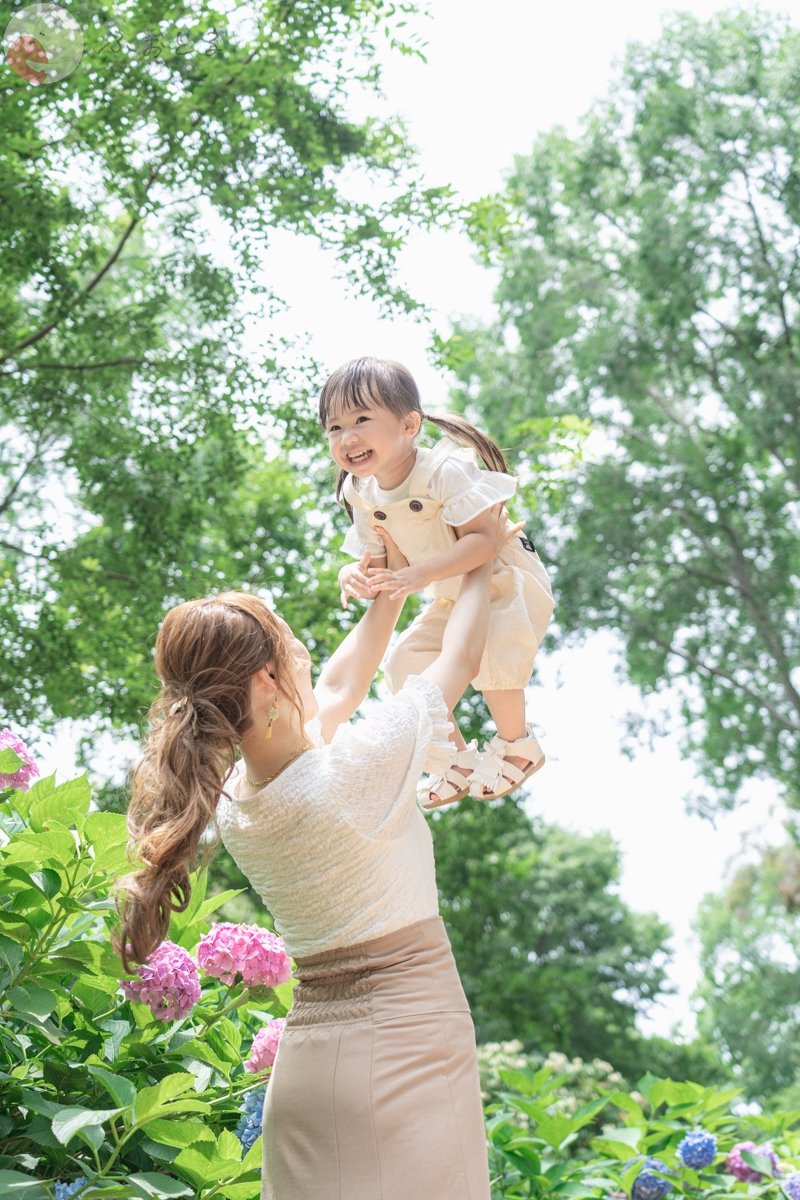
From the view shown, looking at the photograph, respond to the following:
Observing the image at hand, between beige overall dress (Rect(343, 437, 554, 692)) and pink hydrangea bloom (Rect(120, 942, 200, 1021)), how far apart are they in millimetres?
650

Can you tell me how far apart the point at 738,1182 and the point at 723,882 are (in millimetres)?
18330

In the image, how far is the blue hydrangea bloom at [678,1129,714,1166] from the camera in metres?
3.29

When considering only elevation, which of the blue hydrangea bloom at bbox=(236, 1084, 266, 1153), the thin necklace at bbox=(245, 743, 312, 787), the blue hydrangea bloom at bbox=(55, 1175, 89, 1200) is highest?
the thin necklace at bbox=(245, 743, 312, 787)

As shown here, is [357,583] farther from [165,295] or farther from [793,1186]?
[165,295]

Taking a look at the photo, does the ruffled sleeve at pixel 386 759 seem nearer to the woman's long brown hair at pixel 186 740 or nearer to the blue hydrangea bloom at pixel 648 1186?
the woman's long brown hair at pixel 186 740

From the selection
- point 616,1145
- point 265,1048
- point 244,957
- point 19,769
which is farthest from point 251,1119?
point 616,1145

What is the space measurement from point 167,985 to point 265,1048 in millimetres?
286

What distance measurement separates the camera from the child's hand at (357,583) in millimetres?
2296

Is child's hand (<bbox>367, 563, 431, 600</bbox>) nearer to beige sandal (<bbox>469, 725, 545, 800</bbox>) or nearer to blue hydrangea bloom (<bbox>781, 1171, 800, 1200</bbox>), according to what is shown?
beige sandal (<bbox>469, 725, 545, 800</bbox>)

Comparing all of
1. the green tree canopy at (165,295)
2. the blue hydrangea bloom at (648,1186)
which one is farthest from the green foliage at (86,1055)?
the green tree canopy at (165,295)

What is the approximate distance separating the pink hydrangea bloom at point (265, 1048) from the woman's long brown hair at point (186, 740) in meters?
0.69

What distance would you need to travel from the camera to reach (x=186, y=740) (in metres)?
1.80

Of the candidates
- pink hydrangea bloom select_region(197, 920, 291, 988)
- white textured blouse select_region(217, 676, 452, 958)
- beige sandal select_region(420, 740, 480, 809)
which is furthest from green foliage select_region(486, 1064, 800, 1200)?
white textured blouse select_region(217, 676, 452, 958)

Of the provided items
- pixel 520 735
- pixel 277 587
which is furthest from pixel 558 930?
pixel 520 735
